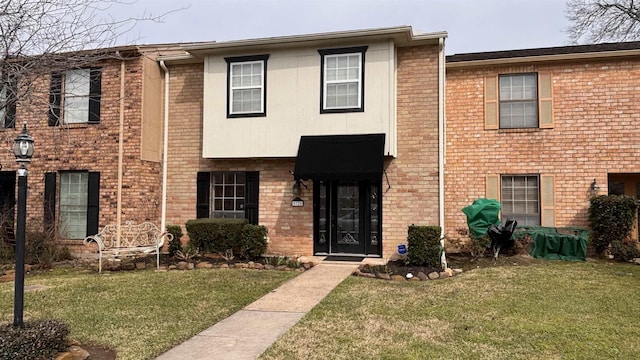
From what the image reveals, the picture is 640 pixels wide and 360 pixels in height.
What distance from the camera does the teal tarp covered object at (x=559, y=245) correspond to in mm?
11305

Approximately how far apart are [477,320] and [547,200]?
24.6 feet

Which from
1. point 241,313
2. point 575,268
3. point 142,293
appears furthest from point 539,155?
point 142,293

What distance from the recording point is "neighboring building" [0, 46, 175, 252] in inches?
473

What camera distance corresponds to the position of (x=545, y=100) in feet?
41.0

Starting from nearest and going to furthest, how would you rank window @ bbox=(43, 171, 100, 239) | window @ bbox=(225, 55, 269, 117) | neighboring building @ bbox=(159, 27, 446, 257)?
neighboring building @ bbox=(159, 27, 446, 257)
window @ bbox=(225, 55, 269, 117)
window @ bbox=(43, 171, 100, 239)

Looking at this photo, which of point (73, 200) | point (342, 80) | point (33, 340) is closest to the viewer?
point (33, 340)

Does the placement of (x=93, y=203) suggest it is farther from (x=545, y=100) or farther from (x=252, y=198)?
(x=545, y=100)

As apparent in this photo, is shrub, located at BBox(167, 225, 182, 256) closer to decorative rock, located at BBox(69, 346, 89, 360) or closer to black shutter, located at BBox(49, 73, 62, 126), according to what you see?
black shutter, located at BBox(49, 73, 62, 126)

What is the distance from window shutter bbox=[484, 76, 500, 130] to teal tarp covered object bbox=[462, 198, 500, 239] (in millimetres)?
2666

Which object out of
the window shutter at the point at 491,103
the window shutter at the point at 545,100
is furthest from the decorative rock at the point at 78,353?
the window shutter at the point at 545,100

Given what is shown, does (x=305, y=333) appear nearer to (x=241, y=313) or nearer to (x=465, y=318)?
(x=241, y=313)

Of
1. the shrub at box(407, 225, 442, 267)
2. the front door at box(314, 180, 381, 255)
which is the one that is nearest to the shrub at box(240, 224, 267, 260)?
the front door at box(314, 180, 381, 255)

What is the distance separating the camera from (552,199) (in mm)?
12406

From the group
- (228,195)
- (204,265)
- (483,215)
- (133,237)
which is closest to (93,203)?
(133,237)
